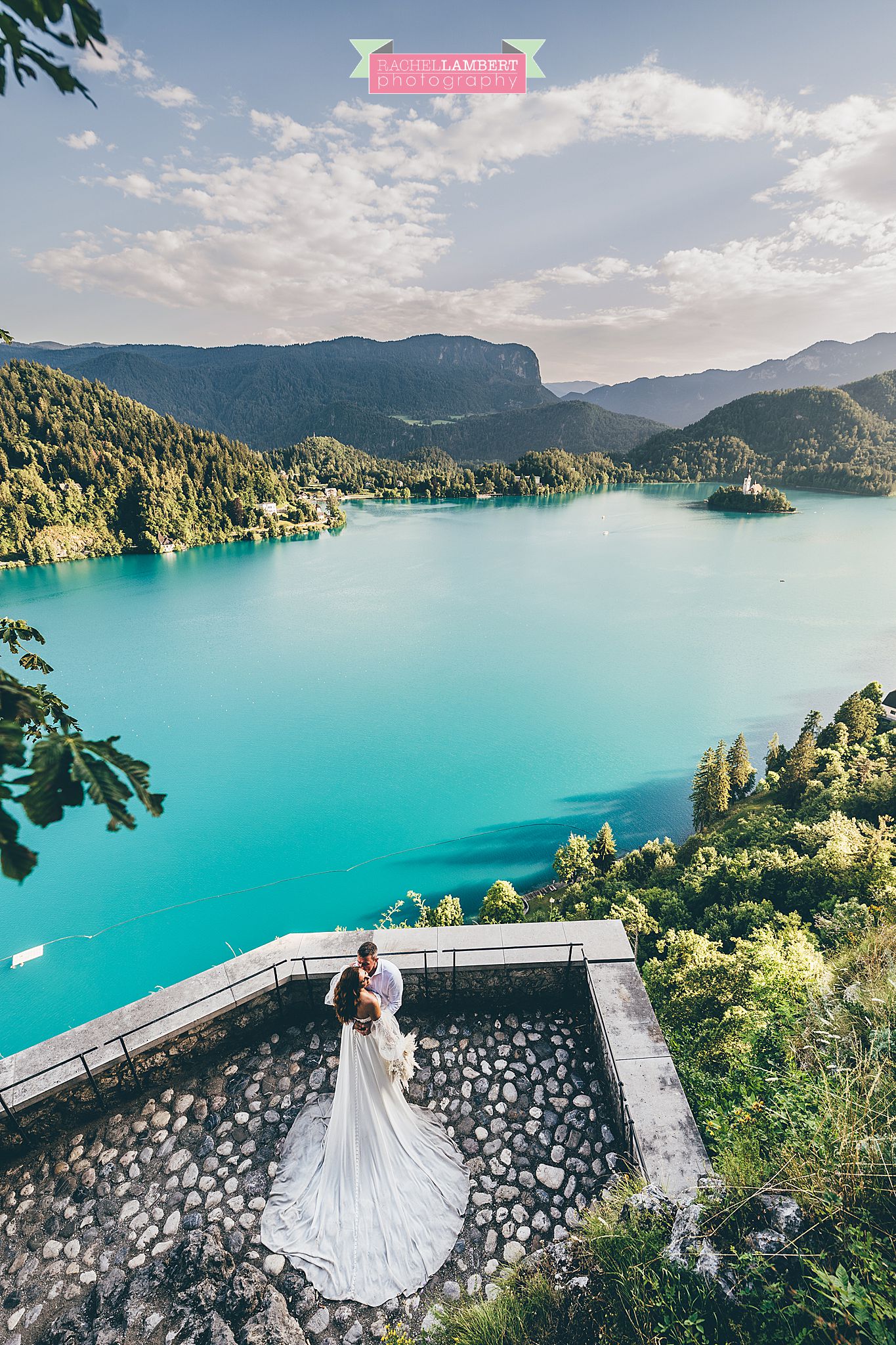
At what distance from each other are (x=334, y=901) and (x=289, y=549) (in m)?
65.0

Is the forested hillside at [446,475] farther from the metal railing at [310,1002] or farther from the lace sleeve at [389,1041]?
the lace sleeve at [389,1041]

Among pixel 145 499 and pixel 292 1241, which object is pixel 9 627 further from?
pixel 145 499

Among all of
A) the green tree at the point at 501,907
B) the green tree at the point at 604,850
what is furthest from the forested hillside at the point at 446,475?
the green tree at the point at 501,907

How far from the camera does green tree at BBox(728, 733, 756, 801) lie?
2331 cm

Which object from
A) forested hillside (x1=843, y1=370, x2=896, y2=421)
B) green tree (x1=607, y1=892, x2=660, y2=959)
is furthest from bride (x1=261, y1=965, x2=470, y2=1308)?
forested hillside (x1=843, y1=370, x2=896, y2=421)

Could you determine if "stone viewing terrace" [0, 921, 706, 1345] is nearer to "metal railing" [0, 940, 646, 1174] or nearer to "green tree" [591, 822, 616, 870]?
"metal railing" [0, 940, 646, 1174]

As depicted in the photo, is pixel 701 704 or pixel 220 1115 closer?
pixel 220 1115

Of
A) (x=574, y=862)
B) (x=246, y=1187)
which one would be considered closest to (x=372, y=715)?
(x=574, y=862)

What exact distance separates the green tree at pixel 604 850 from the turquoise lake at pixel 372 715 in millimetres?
1973

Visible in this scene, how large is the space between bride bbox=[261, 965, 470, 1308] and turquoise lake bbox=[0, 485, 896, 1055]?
11791 mm

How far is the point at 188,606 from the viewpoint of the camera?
155ft

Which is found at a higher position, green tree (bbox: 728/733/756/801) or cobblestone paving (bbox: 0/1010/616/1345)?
cobblestone paving (bbox: 0/1010/616/1345)

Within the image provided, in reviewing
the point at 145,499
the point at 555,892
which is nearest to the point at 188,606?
the point at 145,499

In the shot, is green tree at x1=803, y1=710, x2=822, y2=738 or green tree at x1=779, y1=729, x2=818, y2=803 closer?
green tree at x1=779, y1=729, x2=818, y2=803
